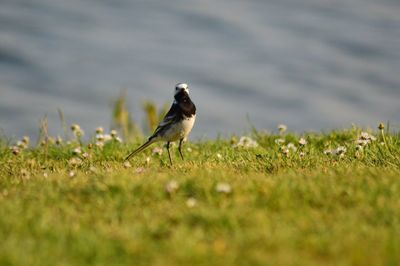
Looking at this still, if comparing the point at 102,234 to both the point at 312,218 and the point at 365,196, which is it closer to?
the point at 312,218

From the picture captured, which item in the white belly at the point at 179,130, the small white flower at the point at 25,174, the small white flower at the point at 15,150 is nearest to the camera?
the small white flower at the point at 25,174

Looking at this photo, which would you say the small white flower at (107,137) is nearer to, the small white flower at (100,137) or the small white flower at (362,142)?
the small white flower at (100,137)

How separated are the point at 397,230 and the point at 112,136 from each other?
5.73m

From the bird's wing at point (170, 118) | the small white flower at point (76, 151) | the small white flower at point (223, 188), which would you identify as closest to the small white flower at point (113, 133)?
the small white flower at point (76, 151)

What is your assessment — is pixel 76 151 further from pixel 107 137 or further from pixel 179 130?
pixel 179 130

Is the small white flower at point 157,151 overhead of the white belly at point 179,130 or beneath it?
beneath

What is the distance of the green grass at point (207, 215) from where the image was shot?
464 cm

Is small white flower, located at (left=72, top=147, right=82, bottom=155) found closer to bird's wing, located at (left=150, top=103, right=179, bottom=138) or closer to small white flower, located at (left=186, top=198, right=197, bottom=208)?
bird's wing, located at (left=150, top=103, right=179, bottom=138)

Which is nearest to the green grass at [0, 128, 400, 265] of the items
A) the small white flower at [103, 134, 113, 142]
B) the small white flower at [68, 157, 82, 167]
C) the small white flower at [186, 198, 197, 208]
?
the small white flower at [186, 198, 197, 208]

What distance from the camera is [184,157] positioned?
9281 millimetres

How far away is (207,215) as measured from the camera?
5246 mm

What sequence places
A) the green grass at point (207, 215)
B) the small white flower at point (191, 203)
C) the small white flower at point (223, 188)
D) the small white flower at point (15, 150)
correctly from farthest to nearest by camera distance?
1. the small white flower at point (15, 150)
2. the small white flower at point (223, 188)
3. the small white flower at point (191, 203)
4. the green grass at point (207, 215)

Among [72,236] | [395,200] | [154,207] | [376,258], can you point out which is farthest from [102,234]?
[395,200]

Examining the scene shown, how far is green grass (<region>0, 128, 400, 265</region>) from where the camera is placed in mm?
4641
